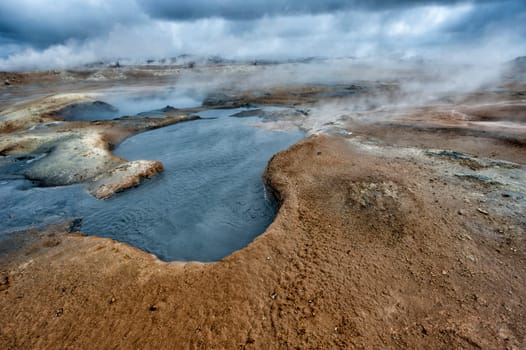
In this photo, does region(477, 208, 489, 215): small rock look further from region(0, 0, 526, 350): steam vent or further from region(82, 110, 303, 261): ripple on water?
region(82, 110, 303, 261): ripple on water

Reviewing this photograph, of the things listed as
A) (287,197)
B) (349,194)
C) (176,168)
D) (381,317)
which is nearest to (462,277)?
(381,317)

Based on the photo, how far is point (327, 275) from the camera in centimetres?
566

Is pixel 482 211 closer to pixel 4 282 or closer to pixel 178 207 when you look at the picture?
pixel 178 207

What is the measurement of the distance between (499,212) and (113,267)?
9.43m

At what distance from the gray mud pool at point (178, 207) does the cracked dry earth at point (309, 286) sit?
1324mm

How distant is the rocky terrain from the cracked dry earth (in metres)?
0.02

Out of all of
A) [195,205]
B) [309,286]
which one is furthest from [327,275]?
[195,205]

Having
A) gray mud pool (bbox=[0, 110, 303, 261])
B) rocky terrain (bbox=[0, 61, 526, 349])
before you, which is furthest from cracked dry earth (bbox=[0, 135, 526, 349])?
gray mud pool (bbox=[0, 110, 303, 261])

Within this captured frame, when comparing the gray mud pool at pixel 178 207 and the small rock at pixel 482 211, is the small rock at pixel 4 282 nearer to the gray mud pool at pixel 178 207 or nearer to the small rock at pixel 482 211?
the gray mud pool at pixel 178 207

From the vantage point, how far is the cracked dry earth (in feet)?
14.8

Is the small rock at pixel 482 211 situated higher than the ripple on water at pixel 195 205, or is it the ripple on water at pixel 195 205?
the small rock at pixel 482 211

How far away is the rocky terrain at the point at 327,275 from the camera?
14.9 ft

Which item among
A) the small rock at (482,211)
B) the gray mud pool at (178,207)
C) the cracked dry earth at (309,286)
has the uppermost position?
the small rock at (482,211)

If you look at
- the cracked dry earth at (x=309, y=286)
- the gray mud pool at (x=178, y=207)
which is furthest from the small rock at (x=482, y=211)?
the gray mud pool at (x=178, y=207)
